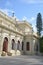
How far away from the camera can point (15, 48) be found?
35.1 m

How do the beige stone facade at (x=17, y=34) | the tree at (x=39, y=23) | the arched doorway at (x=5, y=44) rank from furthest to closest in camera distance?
1. the tree at (x=39, y=23)
2. the arched doorway at (x=5, y=44)
3. the beige stone facade at (x=17, y=34)

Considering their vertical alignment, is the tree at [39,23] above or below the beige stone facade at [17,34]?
above

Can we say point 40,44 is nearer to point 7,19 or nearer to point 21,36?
point 21,36

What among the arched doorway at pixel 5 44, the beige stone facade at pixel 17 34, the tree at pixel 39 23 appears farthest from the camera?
the tree at pixel 39 23

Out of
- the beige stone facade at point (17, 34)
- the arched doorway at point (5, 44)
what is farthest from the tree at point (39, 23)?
the arched doorway at point (5, 44)

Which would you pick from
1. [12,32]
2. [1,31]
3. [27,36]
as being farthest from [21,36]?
[1,31]

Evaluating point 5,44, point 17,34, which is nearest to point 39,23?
point 17,34

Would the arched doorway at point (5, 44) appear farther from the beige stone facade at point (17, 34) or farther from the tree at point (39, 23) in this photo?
the tree at point (39, 23)

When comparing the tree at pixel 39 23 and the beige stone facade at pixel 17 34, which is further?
the tree at pixel 39 23

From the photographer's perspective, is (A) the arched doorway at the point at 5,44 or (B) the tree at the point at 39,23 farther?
(B) the tree at the point at 39,23

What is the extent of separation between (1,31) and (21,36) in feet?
38.1

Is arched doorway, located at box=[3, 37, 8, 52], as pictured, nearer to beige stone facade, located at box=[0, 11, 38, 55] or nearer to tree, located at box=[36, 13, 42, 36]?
beige stone facade, located at box=[0, 11, 38, 55]

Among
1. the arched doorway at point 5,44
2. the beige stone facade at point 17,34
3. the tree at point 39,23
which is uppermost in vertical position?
the tree at point 39,23

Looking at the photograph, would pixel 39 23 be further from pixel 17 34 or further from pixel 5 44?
pixel 5 44
